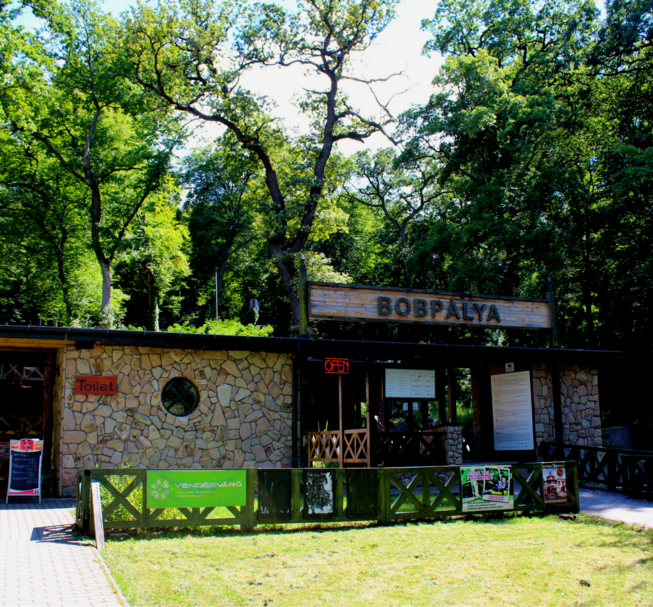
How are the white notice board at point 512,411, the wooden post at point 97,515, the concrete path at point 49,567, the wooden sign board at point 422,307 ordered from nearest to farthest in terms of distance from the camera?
the concrete path at point 49,567
the wooden post at point 97,515
the wooden sign board at point 422,307
the white notice board at point 512,411

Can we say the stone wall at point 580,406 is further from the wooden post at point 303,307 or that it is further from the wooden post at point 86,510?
the wooden post at point 86,510

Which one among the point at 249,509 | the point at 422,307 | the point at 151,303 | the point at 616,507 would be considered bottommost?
the point at 616,507

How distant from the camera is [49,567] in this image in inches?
255

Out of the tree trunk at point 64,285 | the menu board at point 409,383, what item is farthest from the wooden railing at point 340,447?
the tree trunk at point 64,285

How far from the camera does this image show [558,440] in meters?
14.6

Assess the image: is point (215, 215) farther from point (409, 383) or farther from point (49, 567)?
point (49, 567)

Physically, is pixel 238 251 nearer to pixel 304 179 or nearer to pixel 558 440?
pixel 304 179

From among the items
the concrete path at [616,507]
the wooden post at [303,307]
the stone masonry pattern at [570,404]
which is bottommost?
the concrete path at [616,507]

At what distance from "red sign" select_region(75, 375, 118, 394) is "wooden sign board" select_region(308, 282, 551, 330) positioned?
4.08 meters

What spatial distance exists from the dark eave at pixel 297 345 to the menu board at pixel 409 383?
1.32 feet

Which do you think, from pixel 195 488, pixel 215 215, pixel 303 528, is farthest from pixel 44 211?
pixel 303 528

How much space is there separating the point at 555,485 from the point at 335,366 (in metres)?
4.89

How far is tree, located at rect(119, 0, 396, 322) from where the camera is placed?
2477cm

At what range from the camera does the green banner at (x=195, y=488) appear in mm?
8438
